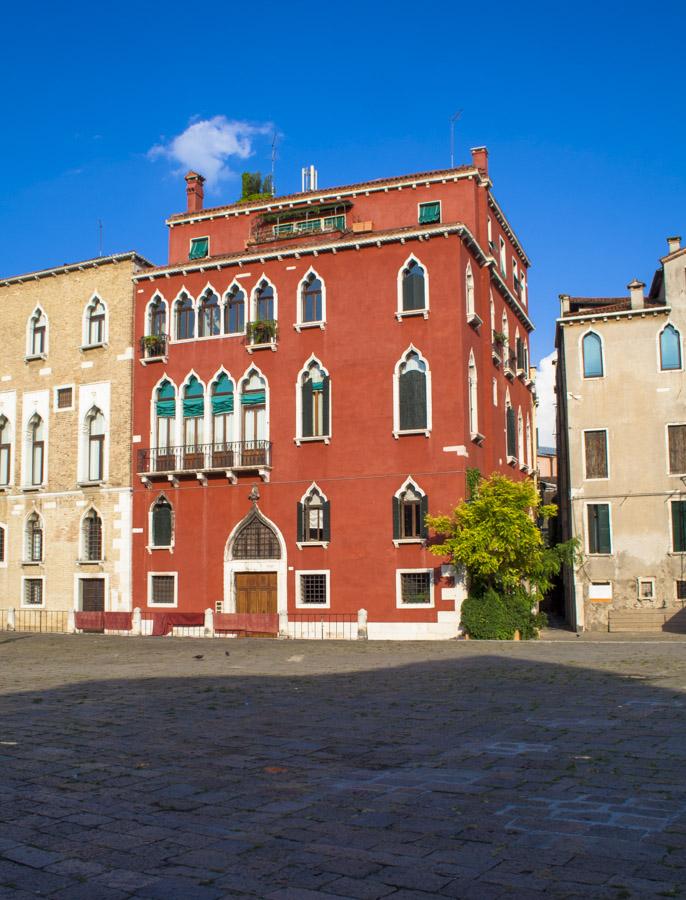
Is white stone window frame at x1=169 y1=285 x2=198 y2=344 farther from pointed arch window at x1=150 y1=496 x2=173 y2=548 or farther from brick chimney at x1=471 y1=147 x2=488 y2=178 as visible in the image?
brick chimney at x1=471 y1=147 x2=488 y2=178

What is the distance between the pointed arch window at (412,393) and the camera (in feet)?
99.1

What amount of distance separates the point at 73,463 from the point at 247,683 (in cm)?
2215

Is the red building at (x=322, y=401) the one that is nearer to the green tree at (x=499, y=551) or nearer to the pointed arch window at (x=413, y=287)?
the pointed arch window at (x=413, y=287)

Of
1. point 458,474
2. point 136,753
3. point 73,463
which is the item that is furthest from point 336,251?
point 136,753

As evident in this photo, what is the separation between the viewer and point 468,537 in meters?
27.2

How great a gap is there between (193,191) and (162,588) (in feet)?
54.4

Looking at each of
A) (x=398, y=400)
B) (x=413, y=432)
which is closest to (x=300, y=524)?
(x=413, y=432)

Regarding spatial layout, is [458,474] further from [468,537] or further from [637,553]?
[637,553]

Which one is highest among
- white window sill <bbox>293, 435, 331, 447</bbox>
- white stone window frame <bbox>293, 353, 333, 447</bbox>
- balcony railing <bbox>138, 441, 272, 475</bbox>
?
white stone window frame <bbox>293, 353, 333, 447</bbox>

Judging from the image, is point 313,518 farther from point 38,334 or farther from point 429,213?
point 38,334

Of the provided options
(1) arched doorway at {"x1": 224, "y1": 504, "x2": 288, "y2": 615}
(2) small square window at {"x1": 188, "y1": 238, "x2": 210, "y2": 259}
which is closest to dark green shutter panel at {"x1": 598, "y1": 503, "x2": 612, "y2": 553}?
(1) arched doorway at {"x1": 224, "y1": 504, "x2": 288, "y2": 615}

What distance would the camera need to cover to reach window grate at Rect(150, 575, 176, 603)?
33.2 metres

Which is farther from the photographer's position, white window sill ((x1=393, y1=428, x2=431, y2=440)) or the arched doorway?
the arched doorway

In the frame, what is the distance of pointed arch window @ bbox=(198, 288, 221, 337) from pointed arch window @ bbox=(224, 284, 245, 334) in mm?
336
